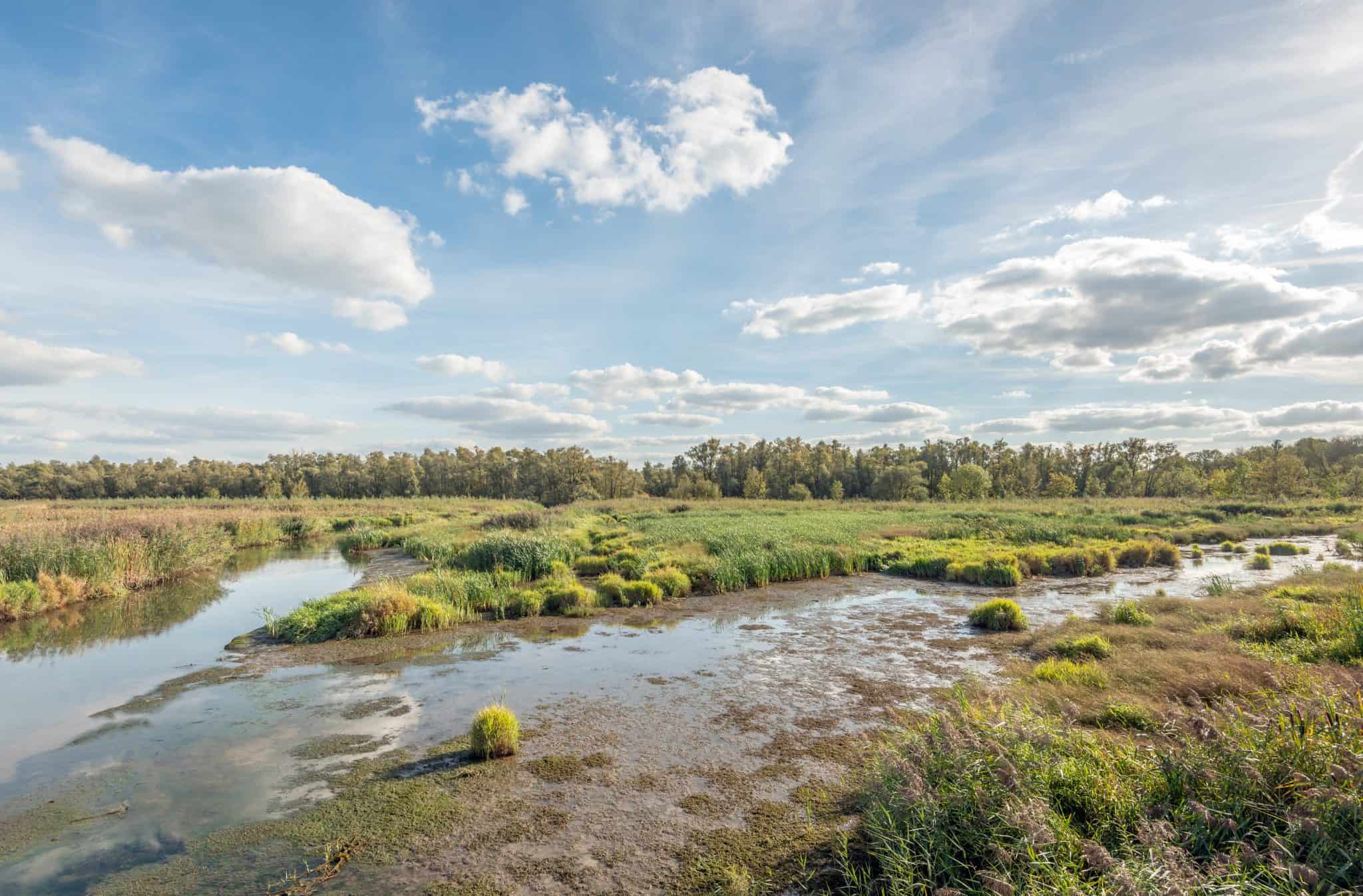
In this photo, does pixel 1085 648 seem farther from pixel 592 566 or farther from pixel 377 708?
pixel 592 566

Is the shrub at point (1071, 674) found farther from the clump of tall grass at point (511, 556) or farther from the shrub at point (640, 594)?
the clump of tall grass at point (511, 556)

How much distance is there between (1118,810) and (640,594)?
54.1ft

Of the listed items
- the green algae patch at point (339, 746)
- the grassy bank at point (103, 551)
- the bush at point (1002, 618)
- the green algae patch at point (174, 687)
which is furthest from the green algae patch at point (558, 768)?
the grassy bank at point (103, 551)

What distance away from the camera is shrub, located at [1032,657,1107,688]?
9.88 metres

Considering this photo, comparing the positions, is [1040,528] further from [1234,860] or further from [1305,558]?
[1234,860]

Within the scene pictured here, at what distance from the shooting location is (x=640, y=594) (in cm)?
2062

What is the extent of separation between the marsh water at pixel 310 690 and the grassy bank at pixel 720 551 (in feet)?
5.79

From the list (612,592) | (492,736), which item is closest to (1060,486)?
(612,592)

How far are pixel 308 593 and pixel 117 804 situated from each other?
16.9m

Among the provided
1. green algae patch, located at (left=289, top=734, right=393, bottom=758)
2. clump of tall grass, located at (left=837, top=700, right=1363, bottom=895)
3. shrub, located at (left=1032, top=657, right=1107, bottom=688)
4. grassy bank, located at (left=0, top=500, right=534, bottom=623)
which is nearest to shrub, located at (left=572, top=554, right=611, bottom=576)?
green algae patch, located at (left=289, top=734, right=393, bottom=758)

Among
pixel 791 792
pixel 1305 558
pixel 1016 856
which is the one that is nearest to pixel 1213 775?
pixel 1016 856

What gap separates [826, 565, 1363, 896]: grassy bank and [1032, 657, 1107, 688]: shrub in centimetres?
141

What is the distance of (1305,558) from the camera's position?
27828 millimetres

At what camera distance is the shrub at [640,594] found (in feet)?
67.2
